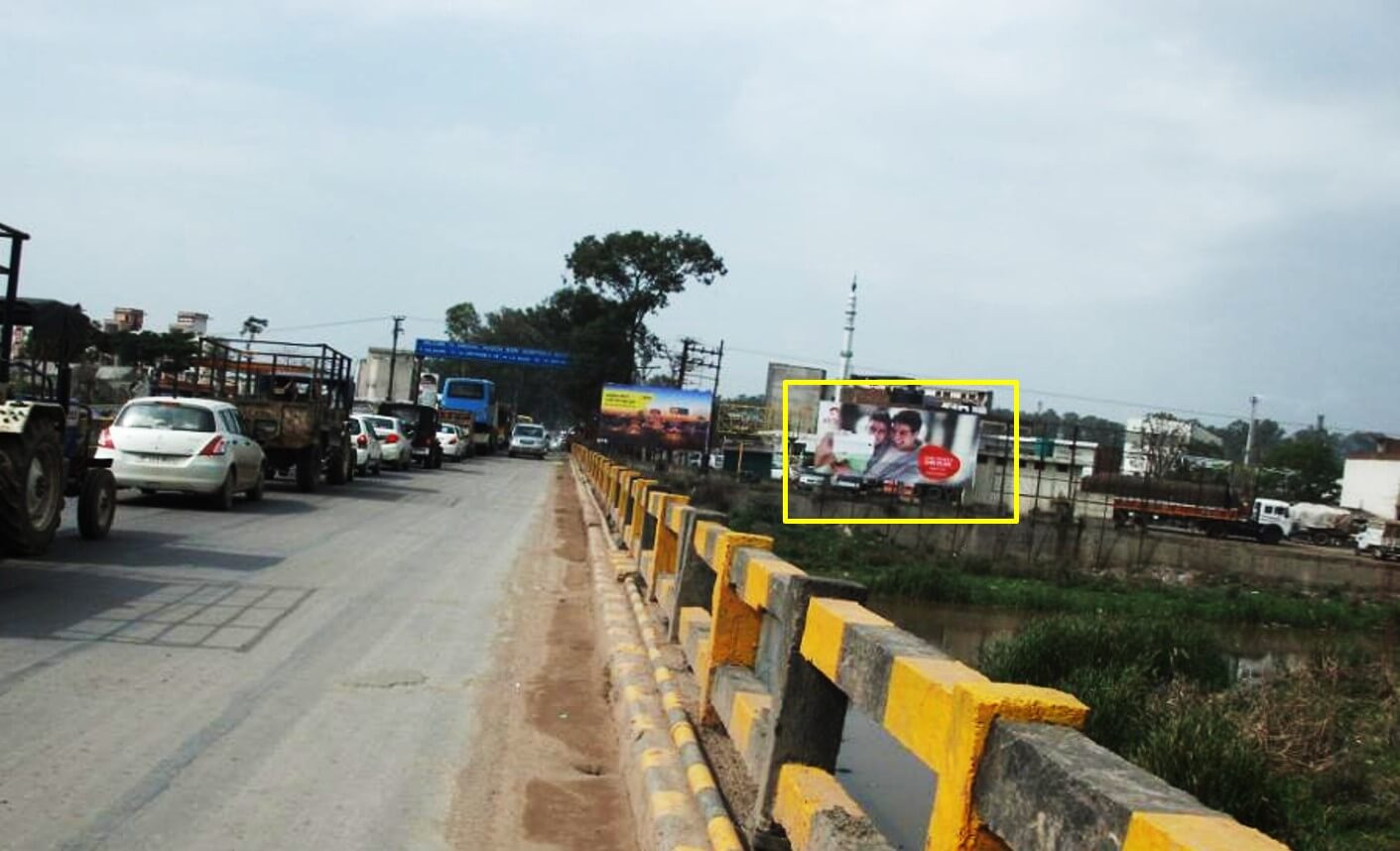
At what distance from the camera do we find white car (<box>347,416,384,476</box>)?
101 feet

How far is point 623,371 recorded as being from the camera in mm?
75375

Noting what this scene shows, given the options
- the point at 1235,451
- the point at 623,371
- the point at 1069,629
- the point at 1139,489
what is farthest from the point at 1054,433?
the point at 1235,451

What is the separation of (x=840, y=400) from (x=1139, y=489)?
886 inches

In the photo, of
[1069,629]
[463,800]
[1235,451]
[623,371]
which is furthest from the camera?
[1235,451]

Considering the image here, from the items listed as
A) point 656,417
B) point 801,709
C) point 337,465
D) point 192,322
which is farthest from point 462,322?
point 801,709

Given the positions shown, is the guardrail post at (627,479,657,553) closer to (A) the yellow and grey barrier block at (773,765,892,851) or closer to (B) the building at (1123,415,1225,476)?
(A) the yellow and grey barrier block at (773,765,892,851)

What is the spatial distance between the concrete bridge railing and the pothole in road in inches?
85.7

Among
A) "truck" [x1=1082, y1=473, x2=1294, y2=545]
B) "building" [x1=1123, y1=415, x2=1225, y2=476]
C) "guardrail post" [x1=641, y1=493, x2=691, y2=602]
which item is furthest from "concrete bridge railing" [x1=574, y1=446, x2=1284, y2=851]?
"building" [x1=1123, y1=415, x2=1225, y2=476]

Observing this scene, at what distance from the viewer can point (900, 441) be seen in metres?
28.7

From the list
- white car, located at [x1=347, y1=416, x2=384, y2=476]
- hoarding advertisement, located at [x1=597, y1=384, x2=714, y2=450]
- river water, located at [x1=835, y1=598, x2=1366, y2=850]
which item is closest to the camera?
river water, located at [x1=835, y1=598, x2=1366, y2=850]

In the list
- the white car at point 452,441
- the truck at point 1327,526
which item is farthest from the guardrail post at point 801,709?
the truck at point 1327,526

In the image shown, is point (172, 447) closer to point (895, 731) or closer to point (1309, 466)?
point (895, 731)

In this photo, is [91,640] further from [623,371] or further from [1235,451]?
[1235,451]

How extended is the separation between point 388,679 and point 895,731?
5.30 meters
